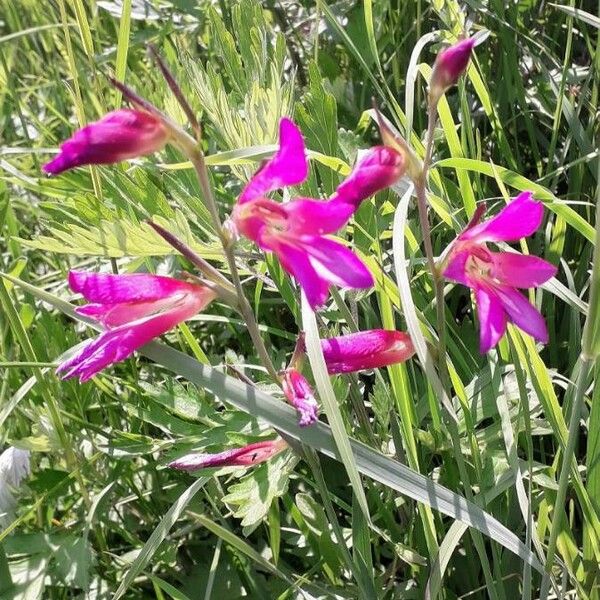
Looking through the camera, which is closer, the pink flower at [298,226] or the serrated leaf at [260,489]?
the pink flower at [298,226]

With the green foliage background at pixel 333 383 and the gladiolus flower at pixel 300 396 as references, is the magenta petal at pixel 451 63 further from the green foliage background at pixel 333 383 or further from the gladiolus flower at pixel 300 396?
Answer: the gladiolus flower at pixel 300 396

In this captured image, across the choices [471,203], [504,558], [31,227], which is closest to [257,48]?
[471,203]

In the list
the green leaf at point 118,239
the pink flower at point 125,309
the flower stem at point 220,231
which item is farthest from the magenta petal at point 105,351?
the green leaf at point 118,239

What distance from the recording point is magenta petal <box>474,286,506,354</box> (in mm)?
871

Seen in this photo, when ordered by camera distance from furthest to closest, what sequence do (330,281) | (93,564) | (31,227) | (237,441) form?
(31,227)
(93,564)
(237,441)
(330,281)

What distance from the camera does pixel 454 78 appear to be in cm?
91

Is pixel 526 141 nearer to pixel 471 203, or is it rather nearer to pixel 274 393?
pixel 471 203

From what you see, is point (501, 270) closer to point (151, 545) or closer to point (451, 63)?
point (451, 63)

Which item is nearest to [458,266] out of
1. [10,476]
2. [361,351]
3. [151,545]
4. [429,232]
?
[429,232]

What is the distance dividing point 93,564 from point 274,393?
449 millimetres

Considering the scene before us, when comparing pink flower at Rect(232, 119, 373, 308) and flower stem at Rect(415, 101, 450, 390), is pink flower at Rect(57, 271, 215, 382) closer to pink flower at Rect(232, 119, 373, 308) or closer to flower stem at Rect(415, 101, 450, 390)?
pink flower at Rect(232, 119, 373, 308)

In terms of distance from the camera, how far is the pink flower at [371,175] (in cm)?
88

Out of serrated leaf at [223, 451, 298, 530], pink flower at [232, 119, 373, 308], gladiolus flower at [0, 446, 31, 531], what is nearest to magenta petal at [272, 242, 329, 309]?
pink flower at [232, 119, 373, 308]

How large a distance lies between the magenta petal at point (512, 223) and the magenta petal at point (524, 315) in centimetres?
6
